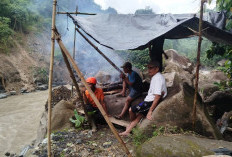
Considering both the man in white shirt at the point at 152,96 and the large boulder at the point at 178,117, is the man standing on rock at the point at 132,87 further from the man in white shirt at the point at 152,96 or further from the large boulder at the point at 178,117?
the large boulder at the point at 178,117

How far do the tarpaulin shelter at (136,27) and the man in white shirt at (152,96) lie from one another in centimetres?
64

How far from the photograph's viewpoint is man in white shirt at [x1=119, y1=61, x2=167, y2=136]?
3.77m

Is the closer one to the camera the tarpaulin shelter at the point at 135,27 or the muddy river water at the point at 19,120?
the tarpaulin shelter at the point at 135,27

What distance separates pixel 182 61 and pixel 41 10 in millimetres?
20019

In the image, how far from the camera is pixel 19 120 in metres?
8.06

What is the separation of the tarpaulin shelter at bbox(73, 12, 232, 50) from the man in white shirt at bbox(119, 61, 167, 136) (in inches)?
25.3

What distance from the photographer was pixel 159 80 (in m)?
3.82

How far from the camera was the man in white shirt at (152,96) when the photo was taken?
3770mm

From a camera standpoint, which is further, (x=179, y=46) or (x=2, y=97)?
(x=179, y=46)

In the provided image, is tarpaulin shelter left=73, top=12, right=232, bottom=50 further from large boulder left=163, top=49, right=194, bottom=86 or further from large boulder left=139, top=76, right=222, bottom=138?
large boulder left=163, top=49, right=194, bottom=86

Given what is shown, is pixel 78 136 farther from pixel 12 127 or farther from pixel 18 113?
pixel 18 113

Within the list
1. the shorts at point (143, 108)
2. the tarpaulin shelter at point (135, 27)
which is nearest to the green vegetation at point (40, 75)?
the tarpaulin shelter at point (135, 27)

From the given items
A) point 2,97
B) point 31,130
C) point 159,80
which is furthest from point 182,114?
point 2,97

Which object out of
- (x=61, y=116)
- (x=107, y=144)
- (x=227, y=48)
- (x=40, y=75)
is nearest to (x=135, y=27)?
(x=107, y=144)
